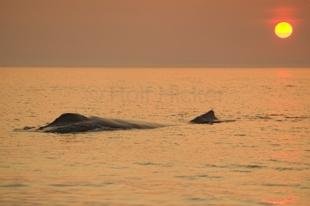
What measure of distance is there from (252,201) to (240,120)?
112 ft

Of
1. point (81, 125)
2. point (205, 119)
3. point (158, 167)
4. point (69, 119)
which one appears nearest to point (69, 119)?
point (69, 119)

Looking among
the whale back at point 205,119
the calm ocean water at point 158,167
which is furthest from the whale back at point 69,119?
the whale back at point 205,119

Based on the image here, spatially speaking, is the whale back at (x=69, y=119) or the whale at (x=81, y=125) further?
the whale back at (x=69, y=119)

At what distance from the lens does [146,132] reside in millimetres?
42281

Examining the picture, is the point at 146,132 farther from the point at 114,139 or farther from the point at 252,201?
the point at 252,201

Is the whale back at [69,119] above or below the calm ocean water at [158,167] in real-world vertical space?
above

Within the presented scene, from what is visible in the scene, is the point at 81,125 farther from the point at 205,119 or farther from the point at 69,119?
the point at 205,119

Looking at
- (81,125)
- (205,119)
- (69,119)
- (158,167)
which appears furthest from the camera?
(205,119)

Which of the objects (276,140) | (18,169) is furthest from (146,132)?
(18,169)

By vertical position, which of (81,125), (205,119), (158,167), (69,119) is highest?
(69,119)

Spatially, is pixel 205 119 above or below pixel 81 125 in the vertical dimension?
above

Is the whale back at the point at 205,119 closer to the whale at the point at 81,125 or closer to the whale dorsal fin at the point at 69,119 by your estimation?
the whale at the point at 81,125

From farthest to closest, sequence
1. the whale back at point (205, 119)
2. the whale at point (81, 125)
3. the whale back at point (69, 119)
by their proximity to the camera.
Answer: the whale back at point (205, 119) < the whale back at point (69, 119) < the whale at point (81, 125)

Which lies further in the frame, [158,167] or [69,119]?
[69,119]
